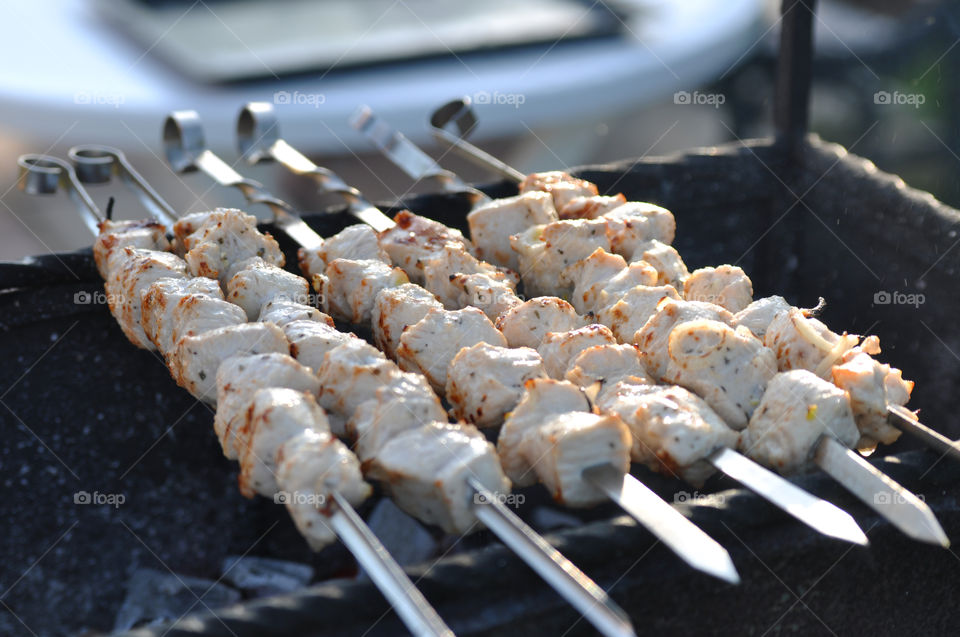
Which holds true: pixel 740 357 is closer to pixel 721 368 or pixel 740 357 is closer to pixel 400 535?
pixel 721 368

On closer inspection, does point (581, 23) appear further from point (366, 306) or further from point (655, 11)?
point (366, 306)

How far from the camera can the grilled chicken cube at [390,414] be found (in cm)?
141

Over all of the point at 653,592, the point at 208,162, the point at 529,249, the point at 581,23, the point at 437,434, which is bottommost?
the point at 653,592

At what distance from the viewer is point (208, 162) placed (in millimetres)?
2436

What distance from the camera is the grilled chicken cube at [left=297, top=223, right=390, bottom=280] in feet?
6.68

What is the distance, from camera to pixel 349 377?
4.96 ft

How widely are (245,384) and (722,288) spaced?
0.91m

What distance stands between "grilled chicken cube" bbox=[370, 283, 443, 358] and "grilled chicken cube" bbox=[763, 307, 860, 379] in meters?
0.61

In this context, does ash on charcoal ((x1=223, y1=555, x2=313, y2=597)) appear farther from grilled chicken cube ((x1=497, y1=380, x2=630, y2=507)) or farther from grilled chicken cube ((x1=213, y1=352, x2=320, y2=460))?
grilled chicken cube ((x1=497, y1=380, x2=630, y2=507))

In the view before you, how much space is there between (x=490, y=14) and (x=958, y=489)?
3960 mm

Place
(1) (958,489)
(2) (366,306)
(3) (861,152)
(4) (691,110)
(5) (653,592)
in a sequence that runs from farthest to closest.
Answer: (4) (691,110), (3) (861,152), (2) (366,306), (1) (958,489), (5) (653,592)

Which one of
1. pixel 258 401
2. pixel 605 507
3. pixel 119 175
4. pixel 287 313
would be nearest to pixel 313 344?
pixel 287 313

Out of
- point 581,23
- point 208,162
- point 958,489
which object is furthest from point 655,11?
point 958,489

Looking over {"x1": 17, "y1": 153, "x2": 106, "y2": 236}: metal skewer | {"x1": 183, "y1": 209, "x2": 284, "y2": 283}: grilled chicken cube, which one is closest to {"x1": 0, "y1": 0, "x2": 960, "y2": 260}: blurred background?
{"x1": 17, "y1": 153, "x2": 106, "y2": 236}: metal skewer
